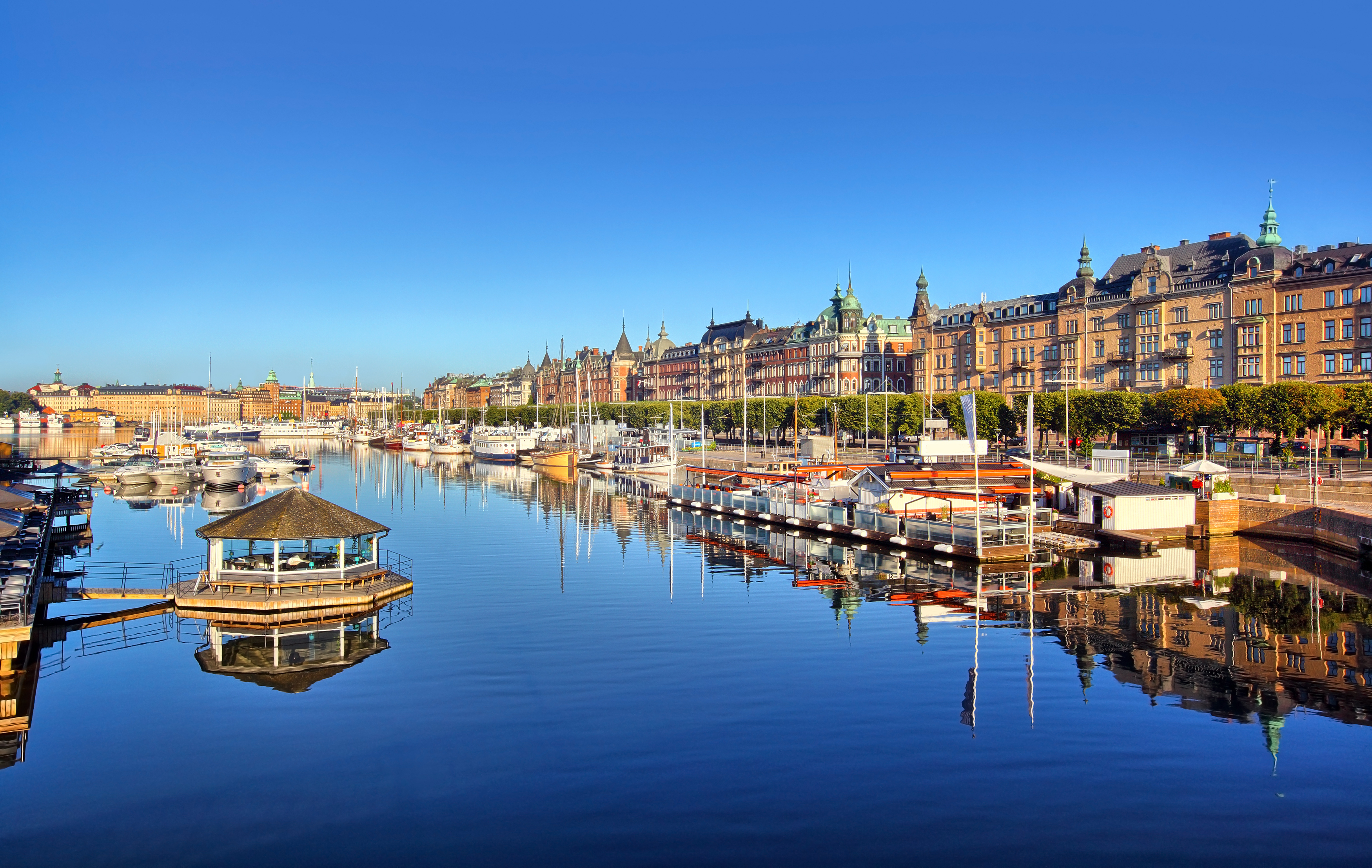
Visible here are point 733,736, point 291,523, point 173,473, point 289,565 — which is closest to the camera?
point 733,736

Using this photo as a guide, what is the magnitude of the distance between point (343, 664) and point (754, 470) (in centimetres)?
5469

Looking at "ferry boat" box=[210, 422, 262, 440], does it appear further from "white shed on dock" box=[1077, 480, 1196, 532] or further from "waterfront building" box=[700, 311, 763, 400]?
"white shed on dock" box=[1077, 480, 1196, 532]

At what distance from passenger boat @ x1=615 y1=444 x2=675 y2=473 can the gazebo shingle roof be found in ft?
176

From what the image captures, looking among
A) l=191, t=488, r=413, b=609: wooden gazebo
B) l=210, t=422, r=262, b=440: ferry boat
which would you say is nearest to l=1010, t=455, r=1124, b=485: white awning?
l=191, t=488, r=413, b=609: wooden gazebo

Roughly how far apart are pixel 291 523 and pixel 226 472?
63.8m

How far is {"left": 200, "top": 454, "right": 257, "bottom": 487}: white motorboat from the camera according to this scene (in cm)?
8806

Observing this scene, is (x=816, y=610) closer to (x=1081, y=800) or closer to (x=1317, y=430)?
(x=1081, y=800)

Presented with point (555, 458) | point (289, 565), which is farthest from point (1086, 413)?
point (289, 565)

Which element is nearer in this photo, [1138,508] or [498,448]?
[1138,508]

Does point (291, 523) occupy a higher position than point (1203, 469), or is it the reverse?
point (1203, 469)

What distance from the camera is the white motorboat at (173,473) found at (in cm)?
8819

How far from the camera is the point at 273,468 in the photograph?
102 m

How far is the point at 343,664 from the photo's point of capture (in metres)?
26.0

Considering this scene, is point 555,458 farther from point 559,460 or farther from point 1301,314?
point 1301,314
